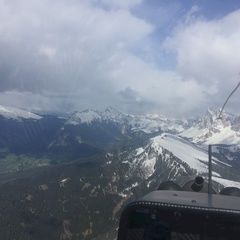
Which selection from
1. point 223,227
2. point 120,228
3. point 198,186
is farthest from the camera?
point 198,186

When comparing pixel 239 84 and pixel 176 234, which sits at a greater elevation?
pixel 239 84

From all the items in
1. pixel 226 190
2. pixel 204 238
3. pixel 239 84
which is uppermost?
pixel 239 84

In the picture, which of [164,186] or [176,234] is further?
[164,186]

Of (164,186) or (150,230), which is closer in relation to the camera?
(150,230)

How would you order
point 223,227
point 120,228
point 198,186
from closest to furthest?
1. point 223,227
2. point 120,228
3. point 198,186

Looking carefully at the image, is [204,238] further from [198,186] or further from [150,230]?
[198,186]

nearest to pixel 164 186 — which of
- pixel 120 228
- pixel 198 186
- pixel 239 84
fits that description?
pixel 198 186

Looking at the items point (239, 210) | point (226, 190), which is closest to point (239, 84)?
point (226, 190)

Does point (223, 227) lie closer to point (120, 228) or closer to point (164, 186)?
point (120, 228)

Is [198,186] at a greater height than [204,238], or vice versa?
[198,186]
